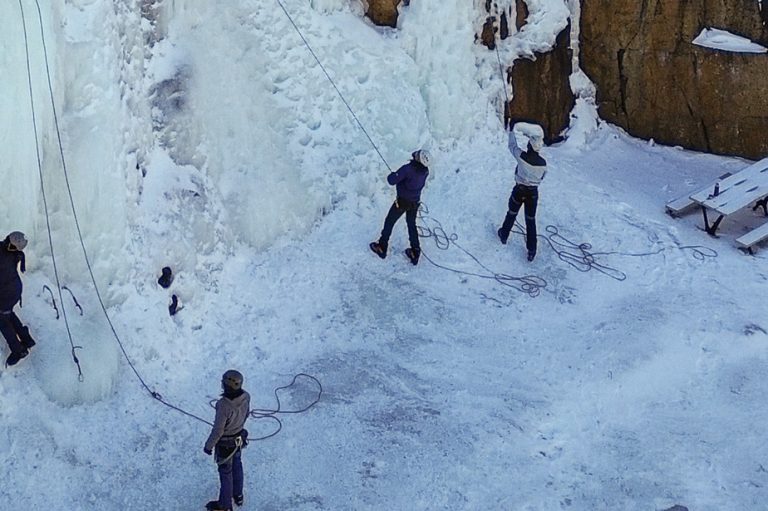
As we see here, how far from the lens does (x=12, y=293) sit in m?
7.27

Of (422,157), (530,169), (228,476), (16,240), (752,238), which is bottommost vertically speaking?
(752,238)

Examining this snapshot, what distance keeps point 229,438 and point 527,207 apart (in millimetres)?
4984

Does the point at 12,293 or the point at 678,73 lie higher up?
the point at 12,293

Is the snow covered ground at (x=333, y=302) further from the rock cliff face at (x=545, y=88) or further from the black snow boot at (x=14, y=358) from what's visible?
the rock cliff face at (x=545, y=88)

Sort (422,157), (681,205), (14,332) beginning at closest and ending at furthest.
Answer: (14,332), (422,157), (681,205)

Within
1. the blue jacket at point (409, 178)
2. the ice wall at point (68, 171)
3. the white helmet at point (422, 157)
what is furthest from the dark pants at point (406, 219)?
the ice wall at point (68, 171)

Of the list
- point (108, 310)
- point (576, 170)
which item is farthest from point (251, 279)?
point (576, 170)

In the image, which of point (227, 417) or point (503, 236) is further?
point (503, 236)

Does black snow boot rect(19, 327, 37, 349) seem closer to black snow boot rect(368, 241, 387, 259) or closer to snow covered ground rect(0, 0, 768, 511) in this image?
snow covered ground rect(0, 0, 768, 511)

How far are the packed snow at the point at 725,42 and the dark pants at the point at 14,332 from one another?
999 cm

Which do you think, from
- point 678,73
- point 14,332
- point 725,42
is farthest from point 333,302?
point 725,42

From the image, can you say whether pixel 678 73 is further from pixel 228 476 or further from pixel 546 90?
pixel 228 476

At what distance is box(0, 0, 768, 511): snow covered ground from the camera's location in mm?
7297

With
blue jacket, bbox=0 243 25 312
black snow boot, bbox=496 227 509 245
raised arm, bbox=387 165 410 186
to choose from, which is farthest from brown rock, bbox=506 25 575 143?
blue jacket, bbox=0 243 25 312
